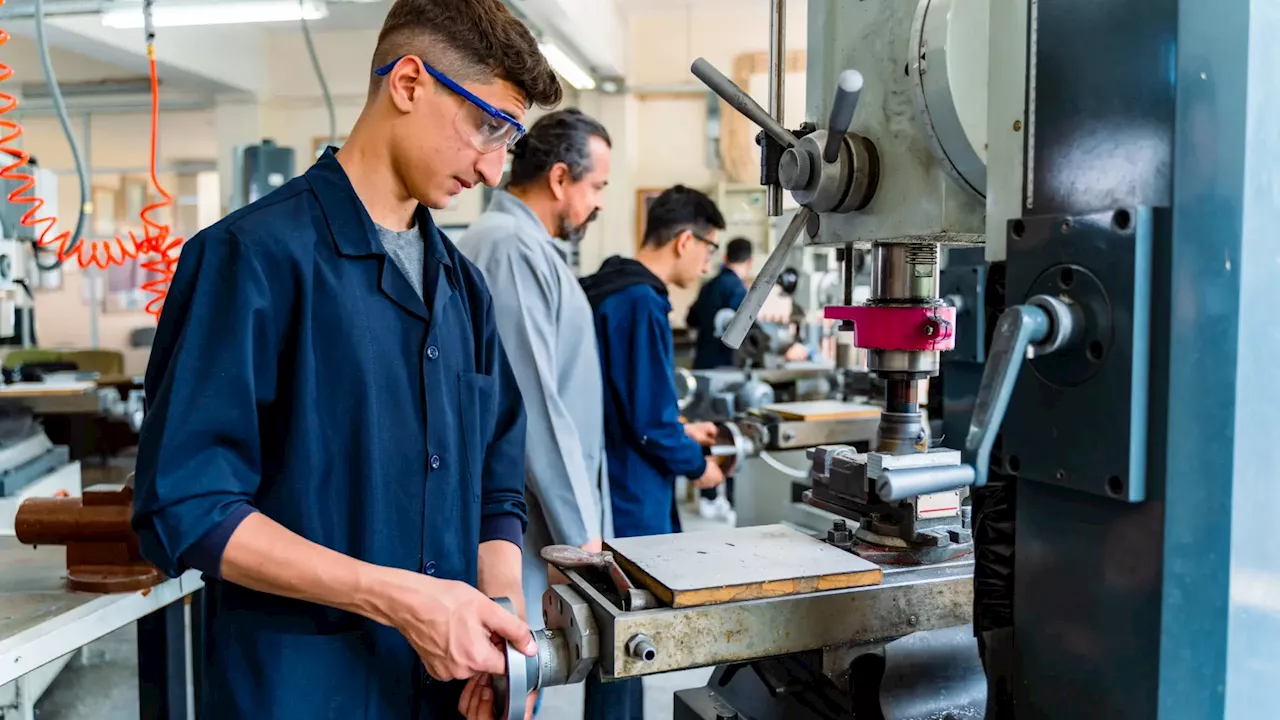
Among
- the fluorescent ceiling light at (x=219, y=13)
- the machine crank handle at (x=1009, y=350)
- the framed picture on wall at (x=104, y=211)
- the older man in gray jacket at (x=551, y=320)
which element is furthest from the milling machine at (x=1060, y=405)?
the framed picture on wall at (x=104, y=211)

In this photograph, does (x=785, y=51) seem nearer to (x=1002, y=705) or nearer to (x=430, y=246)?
(x=430, y=246)

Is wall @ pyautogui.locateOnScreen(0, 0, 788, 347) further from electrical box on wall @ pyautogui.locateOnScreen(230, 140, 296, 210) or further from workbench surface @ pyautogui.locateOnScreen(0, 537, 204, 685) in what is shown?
workbench surface @ pyautogui.locateOnScreen(0, 537, 204, 685)

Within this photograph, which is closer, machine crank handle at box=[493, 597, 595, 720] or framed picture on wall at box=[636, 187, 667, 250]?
machine crank handle at box=[493, 597, 595, 720]

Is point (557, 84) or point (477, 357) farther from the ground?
point (557, 84)

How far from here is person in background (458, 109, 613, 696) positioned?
1547 millimetres

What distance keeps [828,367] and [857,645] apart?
2.50 metres

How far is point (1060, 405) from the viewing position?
0.61 m

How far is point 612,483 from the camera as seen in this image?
198cm

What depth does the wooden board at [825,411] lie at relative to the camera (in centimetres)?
220

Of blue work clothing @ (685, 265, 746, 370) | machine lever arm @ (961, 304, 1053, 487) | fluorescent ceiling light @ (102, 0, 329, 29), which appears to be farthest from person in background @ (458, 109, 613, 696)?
blue work clothing @ (685, 265, 746, 370)

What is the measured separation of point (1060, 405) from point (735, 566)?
13.3 inches

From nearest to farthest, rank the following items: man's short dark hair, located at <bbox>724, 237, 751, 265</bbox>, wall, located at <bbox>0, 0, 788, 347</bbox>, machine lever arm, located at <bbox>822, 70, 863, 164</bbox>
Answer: machine lever arm, located at <bbox>822, 70, 863, 164</bbox> < man's short dark hair, located at <bbox>724, 237, 751, 265</bbox> < wall, located at <bbox>0, 0, 788, 347</bbox>

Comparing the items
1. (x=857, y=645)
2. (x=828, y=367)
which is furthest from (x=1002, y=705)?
(x=828, y=367)

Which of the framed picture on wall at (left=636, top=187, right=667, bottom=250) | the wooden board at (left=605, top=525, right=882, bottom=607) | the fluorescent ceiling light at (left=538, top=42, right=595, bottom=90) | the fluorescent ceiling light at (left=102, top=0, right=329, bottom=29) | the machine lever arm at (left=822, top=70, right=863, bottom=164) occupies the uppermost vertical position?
the fluorescent ceiling light at (left=538, top=42, right=595, bottom=90)
